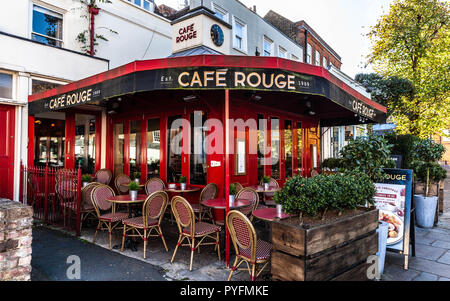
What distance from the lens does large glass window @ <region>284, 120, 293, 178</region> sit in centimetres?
921

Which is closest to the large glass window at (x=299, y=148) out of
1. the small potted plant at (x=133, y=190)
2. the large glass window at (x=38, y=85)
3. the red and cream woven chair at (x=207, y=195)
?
the red and cream woven chair at (x=207, y=195)

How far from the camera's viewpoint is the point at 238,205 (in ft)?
14.5

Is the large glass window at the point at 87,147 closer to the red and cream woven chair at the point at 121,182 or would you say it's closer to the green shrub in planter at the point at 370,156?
the red and cream woven chair at the point at 121,182

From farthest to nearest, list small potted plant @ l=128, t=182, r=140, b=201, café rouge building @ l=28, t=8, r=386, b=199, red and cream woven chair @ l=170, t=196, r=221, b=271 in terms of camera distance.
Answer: small potted plant @ l=128, t=182, r=140, b=201 < café rouge building @ l=28, t=8, r=386, b=199 < red and cream woven chair @ l=170, t=196, r=221, b=271

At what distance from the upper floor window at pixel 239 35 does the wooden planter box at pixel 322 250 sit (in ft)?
35.4

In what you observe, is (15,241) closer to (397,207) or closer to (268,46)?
(397,207)

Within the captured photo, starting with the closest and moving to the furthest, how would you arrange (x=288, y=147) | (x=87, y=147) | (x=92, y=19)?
(x=92, y=19), (x=87, y=147), (x=288, y=147)

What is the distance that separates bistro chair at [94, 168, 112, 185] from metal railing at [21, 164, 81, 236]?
1727 mm

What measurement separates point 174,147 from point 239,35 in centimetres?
784

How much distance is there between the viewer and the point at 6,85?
7016 millimetres

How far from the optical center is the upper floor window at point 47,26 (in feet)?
26.0

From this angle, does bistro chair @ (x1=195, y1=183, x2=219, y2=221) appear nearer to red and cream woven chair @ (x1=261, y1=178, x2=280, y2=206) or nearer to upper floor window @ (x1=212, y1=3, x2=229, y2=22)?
red and cream woven chair @ (x1=261, y1=178, x2=280, y2=206)

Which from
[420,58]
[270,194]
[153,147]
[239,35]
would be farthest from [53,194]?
[420,58]

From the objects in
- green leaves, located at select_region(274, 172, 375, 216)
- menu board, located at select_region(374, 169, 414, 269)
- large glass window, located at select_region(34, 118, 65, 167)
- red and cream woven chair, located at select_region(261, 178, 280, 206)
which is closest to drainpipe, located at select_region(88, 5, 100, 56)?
large glass window, located at select_region(34, 118, 65, 167)
